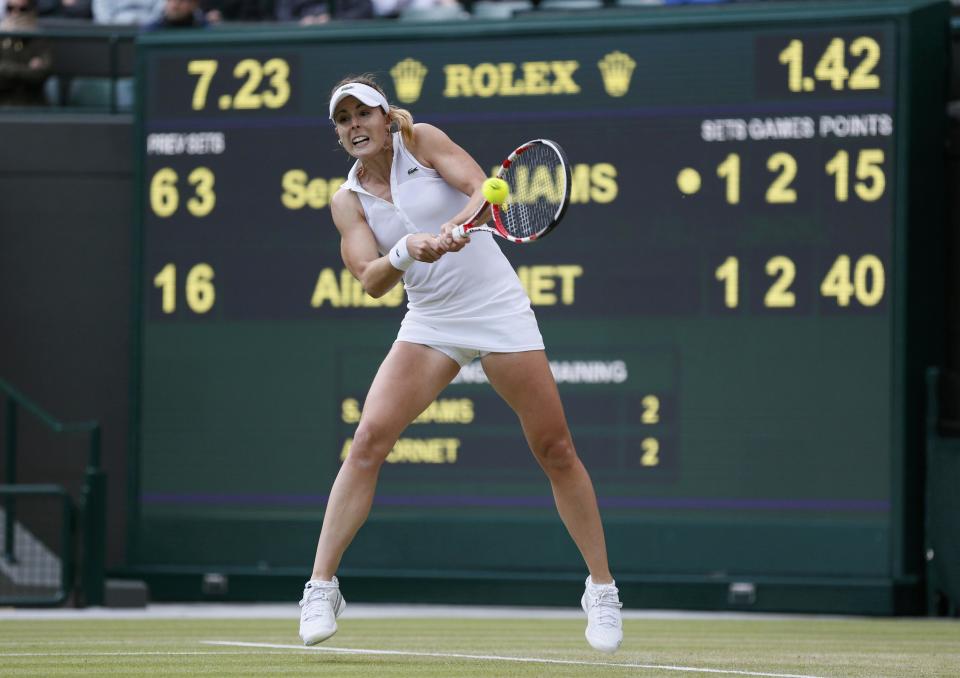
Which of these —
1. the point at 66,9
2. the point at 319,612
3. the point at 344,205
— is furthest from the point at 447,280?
the point at 66,9

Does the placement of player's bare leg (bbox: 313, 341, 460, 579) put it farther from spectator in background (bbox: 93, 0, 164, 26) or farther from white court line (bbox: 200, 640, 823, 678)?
spectator in background (bbox: 93, 0, 164, 26)

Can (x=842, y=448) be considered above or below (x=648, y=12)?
below

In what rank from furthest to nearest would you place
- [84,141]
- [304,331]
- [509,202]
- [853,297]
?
[84,141] → [304,331] → [853,297] → [509,202]

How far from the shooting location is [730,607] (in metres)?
10.1

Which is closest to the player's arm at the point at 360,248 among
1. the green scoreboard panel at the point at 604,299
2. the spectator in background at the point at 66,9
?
the green scoreboard panel at the point at 604,299

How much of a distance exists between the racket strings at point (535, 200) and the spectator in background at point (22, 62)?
614 cm

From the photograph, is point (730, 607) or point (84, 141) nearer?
point (730, 607)

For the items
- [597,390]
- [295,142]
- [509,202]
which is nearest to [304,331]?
[295,142]

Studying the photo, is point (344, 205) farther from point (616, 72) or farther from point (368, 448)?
point (616, 72)

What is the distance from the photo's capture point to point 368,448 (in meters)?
6.09

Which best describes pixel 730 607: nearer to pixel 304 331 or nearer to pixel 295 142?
pixel 304 331

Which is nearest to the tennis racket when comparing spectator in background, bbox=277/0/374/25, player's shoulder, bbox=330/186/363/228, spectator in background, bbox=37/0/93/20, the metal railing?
player's shoulder, bbox=330/186/363/228

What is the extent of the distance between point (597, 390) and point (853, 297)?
1.43 metres

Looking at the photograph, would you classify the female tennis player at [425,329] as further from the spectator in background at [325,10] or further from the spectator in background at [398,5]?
the spectator in background at [398,5]
